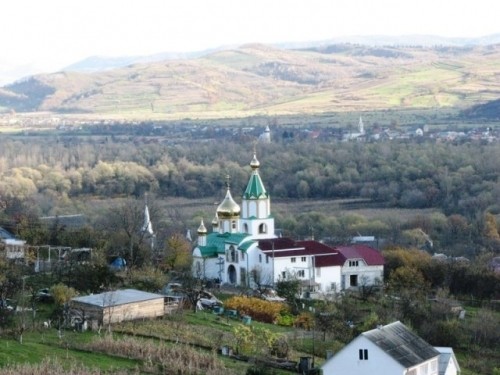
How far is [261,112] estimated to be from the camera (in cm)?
16675

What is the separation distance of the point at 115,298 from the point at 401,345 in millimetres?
7496

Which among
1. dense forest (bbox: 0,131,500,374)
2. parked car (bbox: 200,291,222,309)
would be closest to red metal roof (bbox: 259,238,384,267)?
dense forest (bbox: 0,131,500,374)

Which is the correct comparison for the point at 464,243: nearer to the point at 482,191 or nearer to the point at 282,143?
the point at 482,191

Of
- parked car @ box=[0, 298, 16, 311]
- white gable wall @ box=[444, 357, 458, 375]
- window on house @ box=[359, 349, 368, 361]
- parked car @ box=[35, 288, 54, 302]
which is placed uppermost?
parked car @ box=[0, 298, 16, 311]

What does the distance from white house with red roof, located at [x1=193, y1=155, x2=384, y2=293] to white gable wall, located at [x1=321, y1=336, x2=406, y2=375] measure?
12.8 meters

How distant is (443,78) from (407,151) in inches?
3616

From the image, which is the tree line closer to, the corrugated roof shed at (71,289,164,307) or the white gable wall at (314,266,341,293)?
the white gable wall at (314,266,341,293)

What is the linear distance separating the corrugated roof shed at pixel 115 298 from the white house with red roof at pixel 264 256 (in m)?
8.46

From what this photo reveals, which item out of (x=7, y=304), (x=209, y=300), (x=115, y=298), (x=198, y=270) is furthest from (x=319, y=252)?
(x=7, y=304)

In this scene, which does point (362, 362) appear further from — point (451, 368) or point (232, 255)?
point (232, 255)

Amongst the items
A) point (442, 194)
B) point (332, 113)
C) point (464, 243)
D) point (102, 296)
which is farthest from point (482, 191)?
point (332, 113)

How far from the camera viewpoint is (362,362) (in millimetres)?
25516

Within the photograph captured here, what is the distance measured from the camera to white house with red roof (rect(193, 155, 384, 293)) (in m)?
39.6

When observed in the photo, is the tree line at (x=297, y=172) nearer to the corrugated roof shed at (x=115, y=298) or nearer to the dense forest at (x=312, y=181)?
the dense forest at (x=312, y=181)
